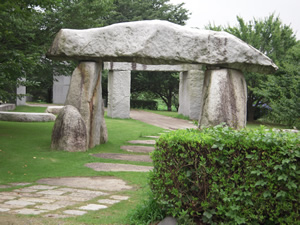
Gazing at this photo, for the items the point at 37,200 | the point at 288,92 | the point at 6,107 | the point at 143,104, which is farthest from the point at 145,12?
the point at 37,200

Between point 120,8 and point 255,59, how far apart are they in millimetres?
21472

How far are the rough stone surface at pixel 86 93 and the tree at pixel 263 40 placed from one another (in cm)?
1221

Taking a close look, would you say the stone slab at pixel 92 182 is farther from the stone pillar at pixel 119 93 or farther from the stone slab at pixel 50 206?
the stone pillar at pixel 119 93

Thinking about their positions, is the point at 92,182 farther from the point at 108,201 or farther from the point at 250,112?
the point at 250,112

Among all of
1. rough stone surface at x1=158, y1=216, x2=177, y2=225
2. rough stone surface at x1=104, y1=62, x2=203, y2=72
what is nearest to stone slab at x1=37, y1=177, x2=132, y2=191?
rough stone surface at x1=158, y1=216, x2=177, y2=225

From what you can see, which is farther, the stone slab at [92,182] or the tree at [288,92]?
the tree at [288,92]

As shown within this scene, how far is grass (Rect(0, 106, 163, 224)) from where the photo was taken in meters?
4.68

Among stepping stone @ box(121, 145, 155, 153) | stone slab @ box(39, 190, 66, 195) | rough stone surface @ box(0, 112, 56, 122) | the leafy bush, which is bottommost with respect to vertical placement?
stepping stone @ box(121, 145, 155, 153)

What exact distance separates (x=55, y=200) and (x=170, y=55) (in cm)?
492

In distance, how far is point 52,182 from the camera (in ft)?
20.9

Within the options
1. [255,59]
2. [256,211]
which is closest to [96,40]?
[255,59]

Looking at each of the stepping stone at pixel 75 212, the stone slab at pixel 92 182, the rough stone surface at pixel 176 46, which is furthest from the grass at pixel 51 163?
the rough stone surface at pixel 176 46

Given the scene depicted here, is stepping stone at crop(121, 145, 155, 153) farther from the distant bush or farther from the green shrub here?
the distant bush

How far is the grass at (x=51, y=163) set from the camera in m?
4.68
